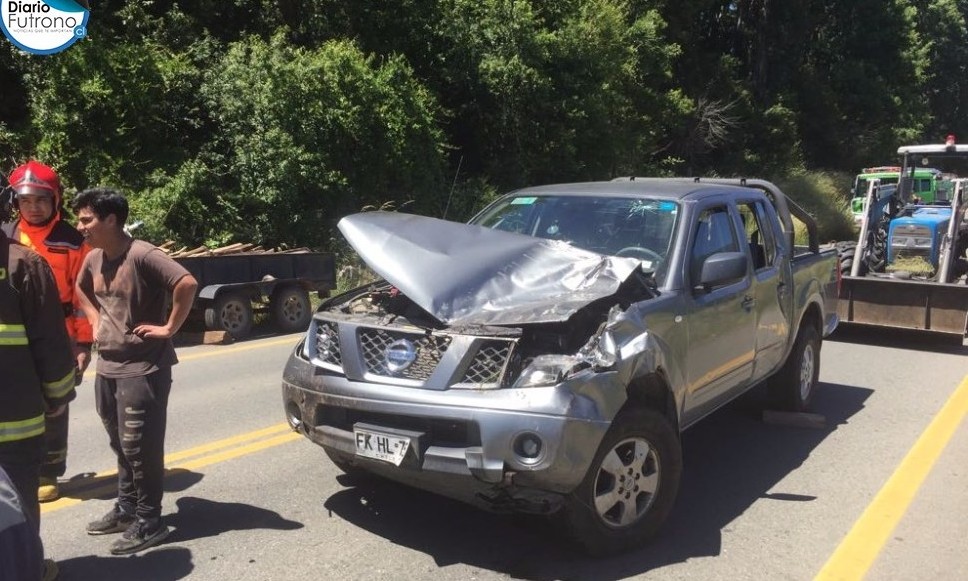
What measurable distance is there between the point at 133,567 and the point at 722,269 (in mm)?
3450

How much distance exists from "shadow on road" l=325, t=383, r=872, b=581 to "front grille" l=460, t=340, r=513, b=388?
96 centimetres

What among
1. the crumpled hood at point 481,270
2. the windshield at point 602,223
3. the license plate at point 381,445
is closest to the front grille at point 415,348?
the crumpled hood at point 481,270

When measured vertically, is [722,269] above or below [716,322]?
above

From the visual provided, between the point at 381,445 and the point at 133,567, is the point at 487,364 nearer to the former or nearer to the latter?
the point at 381,445

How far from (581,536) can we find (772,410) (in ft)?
11.2

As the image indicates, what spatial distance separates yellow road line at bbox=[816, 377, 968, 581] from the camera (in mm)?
4340

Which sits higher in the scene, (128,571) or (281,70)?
(281,70)

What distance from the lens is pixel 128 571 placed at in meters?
4.17

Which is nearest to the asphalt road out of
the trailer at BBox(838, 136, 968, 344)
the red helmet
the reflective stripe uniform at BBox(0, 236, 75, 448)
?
the reflective stripe uniform at BBox(0, 236, 75, 448)

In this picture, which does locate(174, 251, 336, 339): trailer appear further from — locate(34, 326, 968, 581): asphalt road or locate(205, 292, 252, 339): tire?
locate(34, 326, 968, 581): asphalt road

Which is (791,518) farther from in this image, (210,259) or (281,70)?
(281,70)

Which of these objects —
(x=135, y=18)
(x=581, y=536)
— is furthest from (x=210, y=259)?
(x=135, y=18)

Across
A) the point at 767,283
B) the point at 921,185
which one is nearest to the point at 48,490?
the point at 767,283

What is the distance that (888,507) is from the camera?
5.13m
